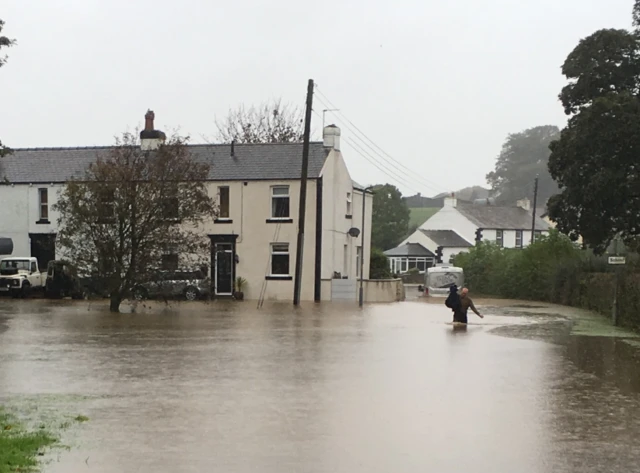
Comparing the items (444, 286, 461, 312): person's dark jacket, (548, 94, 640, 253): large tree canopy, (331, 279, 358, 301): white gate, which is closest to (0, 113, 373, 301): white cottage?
(331, 279, 358, 301): white gate

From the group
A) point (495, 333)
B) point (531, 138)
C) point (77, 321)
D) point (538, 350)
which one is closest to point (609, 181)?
point (495, 333)

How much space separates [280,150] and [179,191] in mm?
14185

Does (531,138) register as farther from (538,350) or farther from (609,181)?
(538,350)

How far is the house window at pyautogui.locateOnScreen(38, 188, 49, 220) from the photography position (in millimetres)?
49312

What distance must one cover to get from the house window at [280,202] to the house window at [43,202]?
12053mm

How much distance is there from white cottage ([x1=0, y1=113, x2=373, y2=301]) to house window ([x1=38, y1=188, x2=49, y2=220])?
52 mm

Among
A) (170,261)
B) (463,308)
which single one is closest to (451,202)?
(170,261)

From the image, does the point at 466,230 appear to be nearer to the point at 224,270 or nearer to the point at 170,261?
the point at 224,270

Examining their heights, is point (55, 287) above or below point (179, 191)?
below

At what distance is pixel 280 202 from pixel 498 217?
51433 mm

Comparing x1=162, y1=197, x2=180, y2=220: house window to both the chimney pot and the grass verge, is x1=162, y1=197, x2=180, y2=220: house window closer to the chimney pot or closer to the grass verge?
the chimney pot

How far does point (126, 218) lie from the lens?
3334cm

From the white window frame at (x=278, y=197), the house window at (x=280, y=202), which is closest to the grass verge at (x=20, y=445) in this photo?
the white window frame at (x=278, y=197)

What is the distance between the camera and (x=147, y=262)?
110ft
